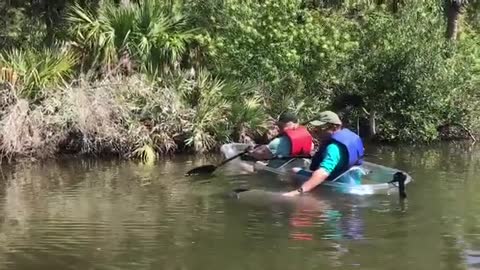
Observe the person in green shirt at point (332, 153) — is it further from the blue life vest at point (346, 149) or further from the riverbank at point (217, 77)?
the riverbank at point (217, 77)

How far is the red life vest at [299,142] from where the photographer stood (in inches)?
513

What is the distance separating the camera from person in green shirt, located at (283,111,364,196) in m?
11.3

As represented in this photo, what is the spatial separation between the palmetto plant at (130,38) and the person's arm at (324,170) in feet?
24.8

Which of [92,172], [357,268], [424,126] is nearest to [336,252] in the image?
[357,268]

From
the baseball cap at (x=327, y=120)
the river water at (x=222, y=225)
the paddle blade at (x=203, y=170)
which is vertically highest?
the baseball cap at (x=327, y=120)

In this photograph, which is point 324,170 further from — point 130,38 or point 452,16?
point 452,16

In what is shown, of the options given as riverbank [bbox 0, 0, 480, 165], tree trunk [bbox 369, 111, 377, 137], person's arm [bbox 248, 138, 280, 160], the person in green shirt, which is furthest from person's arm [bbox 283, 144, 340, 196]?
tree trunk [bbox 369, 111, 377, 137]

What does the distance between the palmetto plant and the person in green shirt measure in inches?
283

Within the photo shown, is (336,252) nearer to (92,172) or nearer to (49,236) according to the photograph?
(49,236)

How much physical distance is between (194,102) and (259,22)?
2.80 meters

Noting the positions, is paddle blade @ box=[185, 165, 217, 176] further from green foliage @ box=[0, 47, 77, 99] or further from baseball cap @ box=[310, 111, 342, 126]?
green foliage @ box=[0, 47, 77, 99]

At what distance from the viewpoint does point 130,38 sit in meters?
18.3

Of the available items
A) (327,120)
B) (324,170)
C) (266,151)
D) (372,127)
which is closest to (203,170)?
(266,151)

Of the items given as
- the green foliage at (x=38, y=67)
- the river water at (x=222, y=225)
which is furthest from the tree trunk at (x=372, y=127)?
the green foliage at (x=38, y=67)
